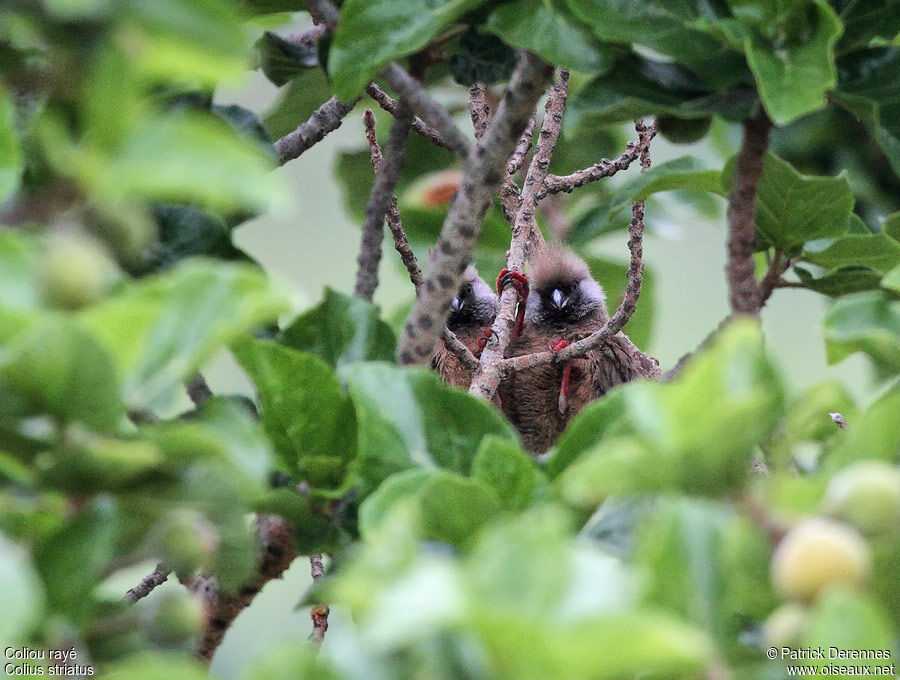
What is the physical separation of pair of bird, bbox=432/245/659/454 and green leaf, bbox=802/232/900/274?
3.01 feet

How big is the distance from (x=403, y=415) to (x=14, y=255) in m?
0.27

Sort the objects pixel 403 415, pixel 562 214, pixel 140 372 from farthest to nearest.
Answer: pixel 562 214
pixel 403 415
pixel 140 372

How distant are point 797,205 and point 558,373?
145cm

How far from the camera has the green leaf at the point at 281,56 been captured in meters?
1.12

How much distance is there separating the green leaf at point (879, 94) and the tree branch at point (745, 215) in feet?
0.26

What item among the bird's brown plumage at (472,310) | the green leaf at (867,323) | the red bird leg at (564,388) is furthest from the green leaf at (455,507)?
the bird's brown plumage at (472,310)

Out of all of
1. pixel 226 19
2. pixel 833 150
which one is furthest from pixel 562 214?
pixel 226 19

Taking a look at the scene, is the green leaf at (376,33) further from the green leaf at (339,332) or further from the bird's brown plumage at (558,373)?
the bird's brown plumage at (558,373)

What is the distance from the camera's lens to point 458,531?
25.9 inches

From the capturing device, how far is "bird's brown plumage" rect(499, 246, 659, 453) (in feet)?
7.81

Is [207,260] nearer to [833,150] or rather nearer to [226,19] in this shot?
[226,19]

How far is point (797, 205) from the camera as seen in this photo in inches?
39.6

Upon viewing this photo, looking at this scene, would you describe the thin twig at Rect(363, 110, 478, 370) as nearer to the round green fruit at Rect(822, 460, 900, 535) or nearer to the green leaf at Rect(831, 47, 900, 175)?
the green leaf at Rect(831, 47, 900, 175)

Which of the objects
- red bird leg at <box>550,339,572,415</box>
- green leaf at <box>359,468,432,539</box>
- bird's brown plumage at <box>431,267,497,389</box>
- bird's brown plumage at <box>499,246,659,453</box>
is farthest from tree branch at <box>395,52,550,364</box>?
bird's brown plumage at <box>431,267,497,389</box>
